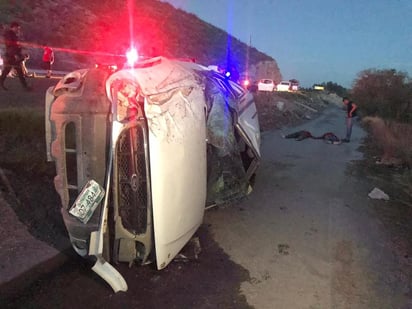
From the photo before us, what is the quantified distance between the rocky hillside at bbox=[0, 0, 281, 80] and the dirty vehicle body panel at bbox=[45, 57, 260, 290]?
3.78 m

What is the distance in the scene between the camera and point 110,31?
33031 mm

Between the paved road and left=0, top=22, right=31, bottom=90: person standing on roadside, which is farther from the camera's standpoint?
left=0, top=22, right=31, bottom=90: person standing on roadside

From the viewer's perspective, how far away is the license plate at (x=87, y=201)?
342 cm

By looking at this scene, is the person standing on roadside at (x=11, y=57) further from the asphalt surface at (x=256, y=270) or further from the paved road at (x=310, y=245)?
the paved road at (x=310, y=245)

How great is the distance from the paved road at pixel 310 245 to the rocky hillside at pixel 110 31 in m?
2.84

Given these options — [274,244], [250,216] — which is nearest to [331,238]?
[274,244]

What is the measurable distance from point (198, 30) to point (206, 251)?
55.2 metres

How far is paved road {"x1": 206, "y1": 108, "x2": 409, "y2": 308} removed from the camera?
144 inches

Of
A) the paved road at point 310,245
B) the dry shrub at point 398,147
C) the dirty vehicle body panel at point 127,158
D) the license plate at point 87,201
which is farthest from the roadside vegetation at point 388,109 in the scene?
the license plate at point 87,201

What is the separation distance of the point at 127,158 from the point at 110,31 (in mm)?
31768

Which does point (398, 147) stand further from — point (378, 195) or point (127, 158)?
point (127, 158)

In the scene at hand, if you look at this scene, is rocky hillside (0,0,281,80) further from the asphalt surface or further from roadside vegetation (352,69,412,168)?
roadside vegetation (352,69,412,168)

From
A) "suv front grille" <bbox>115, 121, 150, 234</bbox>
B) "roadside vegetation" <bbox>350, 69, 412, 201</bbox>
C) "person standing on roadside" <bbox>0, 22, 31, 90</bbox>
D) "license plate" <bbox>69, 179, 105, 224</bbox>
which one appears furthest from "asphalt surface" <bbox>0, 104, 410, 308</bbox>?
"person standing on roadside" <bbox>0, 22, 31, 90</bbox>

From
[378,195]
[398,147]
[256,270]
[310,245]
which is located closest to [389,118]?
[398,147]
